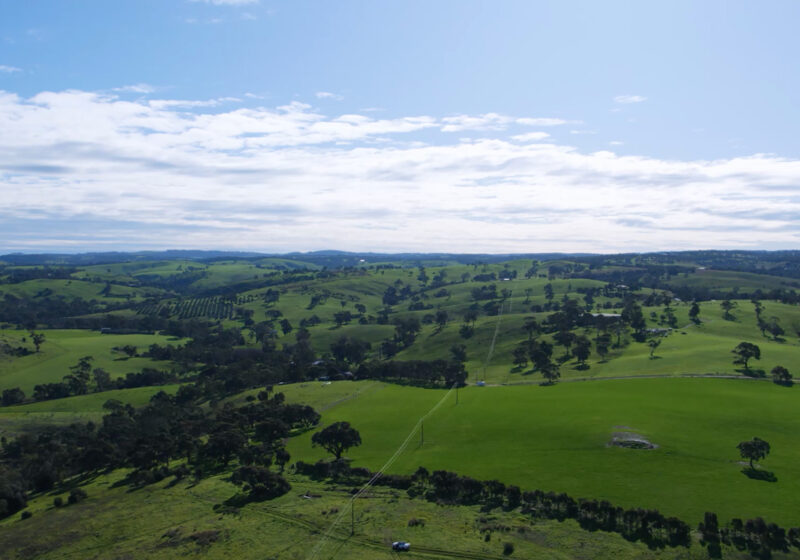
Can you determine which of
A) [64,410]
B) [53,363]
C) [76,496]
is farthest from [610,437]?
[53,363]

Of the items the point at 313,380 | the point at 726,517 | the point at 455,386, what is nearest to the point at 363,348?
the point at 313,380

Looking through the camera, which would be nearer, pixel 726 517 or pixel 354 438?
pixel 726 517

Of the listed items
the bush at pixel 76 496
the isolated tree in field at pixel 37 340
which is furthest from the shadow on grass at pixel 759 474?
the isolated tree in field at pixel 37 340

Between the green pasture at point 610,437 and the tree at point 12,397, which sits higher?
the green pasture at point 610,437

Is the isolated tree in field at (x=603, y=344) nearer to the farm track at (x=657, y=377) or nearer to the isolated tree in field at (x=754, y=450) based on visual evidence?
the farm track at (x=657, y=377)

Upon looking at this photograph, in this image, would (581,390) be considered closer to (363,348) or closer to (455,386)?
(455,386)

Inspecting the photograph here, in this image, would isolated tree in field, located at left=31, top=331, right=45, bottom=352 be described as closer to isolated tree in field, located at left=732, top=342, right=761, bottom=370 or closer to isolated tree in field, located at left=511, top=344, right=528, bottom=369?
isolated tree in field, located at left=511, top=344, right=528, bottom=369

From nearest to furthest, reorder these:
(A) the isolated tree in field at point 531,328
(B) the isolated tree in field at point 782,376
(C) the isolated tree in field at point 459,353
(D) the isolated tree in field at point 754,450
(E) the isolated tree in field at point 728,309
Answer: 1. (D) the isolated tree in field at point 754,450
2. (B) the isolated tree in field at point 782,376
3. (C) the isolated tree in field at point 459,353
4. (E) the isolated tree in field at point 728,309
5. (A) the isolated tree in field at point 531,328

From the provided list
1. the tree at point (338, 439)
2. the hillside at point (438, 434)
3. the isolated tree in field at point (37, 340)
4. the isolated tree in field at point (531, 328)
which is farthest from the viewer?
the isolated tree in field at point (37, 340)

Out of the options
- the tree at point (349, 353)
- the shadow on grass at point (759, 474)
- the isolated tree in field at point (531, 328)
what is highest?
the isolated tree in field at point (531, 328)
